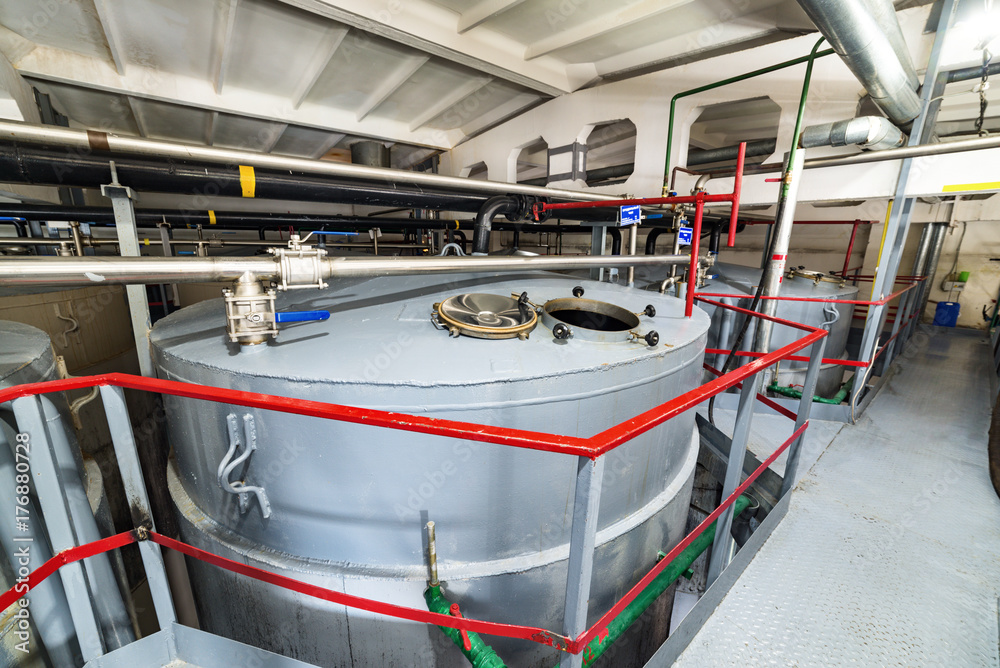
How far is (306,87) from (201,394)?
5.19 meters

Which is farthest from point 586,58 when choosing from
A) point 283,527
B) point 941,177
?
point 283,527

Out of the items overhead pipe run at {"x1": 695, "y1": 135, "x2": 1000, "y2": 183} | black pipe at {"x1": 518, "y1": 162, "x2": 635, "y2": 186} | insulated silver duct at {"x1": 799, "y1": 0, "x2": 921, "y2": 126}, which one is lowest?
overhead pipe run at {"x1": 695, "y1": 135, "x2": 1000, "y2": 183}

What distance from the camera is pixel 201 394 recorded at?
1206 millimetres

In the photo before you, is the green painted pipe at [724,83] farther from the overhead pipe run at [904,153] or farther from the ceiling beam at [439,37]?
the ceiling beam at [439,37]

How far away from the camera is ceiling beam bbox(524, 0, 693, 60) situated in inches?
150

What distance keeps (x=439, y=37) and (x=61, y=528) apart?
4852mm

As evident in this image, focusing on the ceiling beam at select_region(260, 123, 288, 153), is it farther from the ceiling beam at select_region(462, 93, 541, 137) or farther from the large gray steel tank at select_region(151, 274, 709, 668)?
the large gray steel tank at select_region(151, 274, 709, 668)

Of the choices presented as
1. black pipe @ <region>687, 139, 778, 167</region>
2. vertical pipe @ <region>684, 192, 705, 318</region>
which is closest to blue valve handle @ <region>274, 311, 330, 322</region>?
vertical pipe @ <region>684, 192, 705, 318</region>

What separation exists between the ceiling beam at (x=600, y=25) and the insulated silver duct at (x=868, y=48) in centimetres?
180

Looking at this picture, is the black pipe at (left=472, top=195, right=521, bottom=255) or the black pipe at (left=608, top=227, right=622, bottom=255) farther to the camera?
the black pipe at (left=608, top=227, right=622, bottom=255)

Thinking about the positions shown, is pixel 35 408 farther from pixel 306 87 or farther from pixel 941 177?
pixel 941 177

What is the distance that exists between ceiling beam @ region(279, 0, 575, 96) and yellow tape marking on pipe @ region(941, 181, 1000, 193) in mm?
4309

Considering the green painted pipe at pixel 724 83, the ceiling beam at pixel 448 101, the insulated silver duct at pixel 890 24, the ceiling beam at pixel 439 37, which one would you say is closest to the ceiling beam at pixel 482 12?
the ceiling beam at pixel 439 37

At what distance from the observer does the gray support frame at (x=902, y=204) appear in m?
3.33
